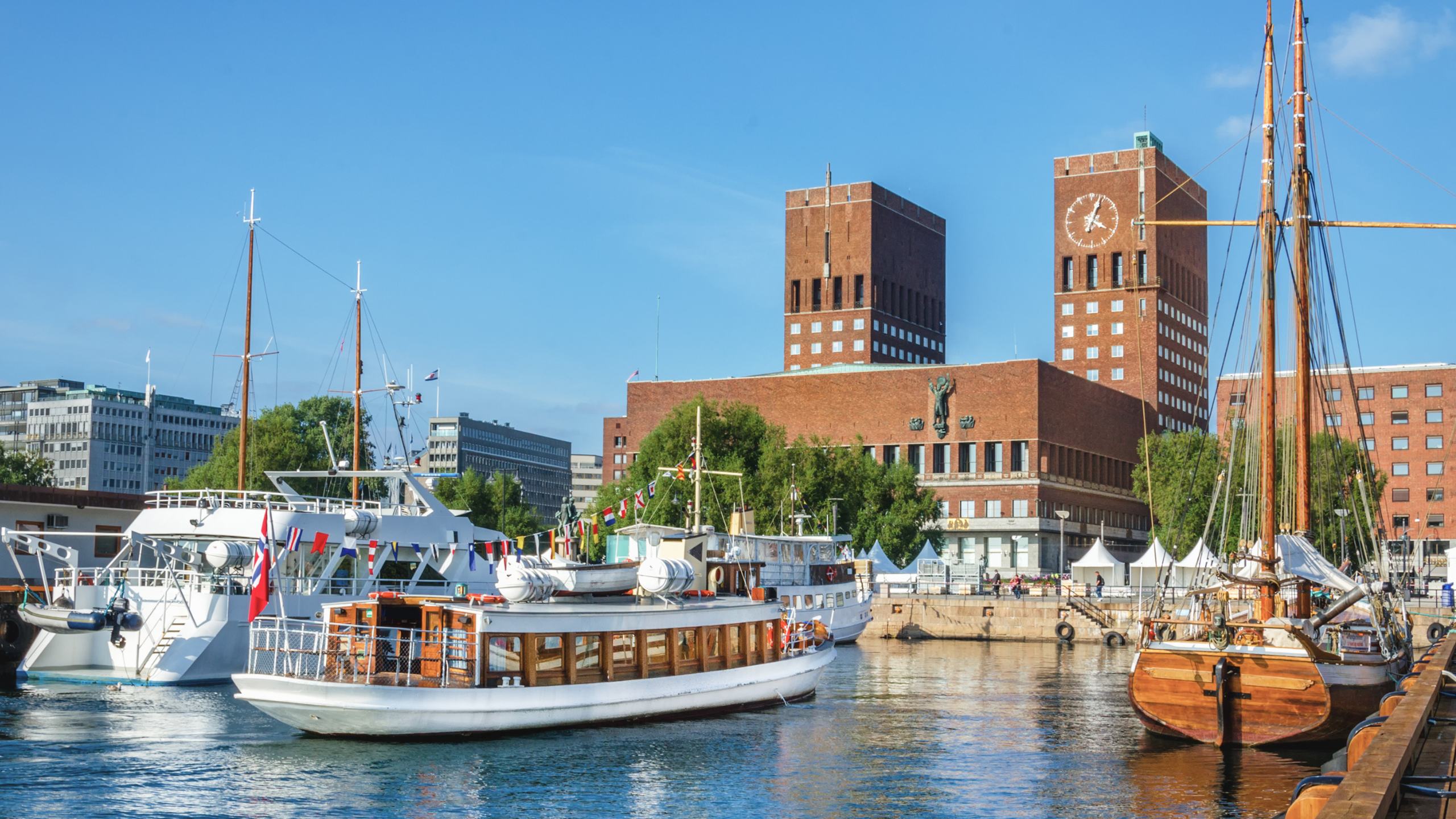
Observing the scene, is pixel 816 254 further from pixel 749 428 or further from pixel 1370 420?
pixel 749 428

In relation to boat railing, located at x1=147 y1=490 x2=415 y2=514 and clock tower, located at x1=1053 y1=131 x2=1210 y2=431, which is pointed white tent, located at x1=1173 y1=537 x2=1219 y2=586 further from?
clock tower, located at x1=1053 y1=131 x2=1210 y2=431

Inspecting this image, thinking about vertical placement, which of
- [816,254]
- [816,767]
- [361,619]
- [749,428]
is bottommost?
[816,767]

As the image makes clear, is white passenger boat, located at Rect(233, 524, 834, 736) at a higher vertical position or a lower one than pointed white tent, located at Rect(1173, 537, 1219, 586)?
lower

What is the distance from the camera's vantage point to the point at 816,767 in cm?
2862

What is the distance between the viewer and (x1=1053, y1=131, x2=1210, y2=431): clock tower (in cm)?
14900

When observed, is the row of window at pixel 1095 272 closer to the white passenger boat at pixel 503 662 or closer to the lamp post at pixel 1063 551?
the lamp post at pixel 1063 551

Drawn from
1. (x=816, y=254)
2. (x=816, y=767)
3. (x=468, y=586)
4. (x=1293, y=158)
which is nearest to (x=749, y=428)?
(x=468, y=586)

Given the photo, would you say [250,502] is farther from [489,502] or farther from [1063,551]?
[1063,551]

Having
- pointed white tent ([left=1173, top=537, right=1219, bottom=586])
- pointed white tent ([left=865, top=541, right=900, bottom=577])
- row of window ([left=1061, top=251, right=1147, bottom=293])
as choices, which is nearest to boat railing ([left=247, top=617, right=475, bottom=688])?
pointed white tent ([left=1173, top=537, right=1219, bottom=586])

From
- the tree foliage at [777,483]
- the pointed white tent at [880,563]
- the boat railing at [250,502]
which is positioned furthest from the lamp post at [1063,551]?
the boat railing at [250,502]

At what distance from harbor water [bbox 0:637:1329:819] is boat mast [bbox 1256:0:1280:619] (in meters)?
4.87

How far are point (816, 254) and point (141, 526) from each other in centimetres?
12957

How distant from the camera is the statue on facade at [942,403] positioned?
4889 inches

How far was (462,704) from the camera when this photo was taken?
29.4 metres
